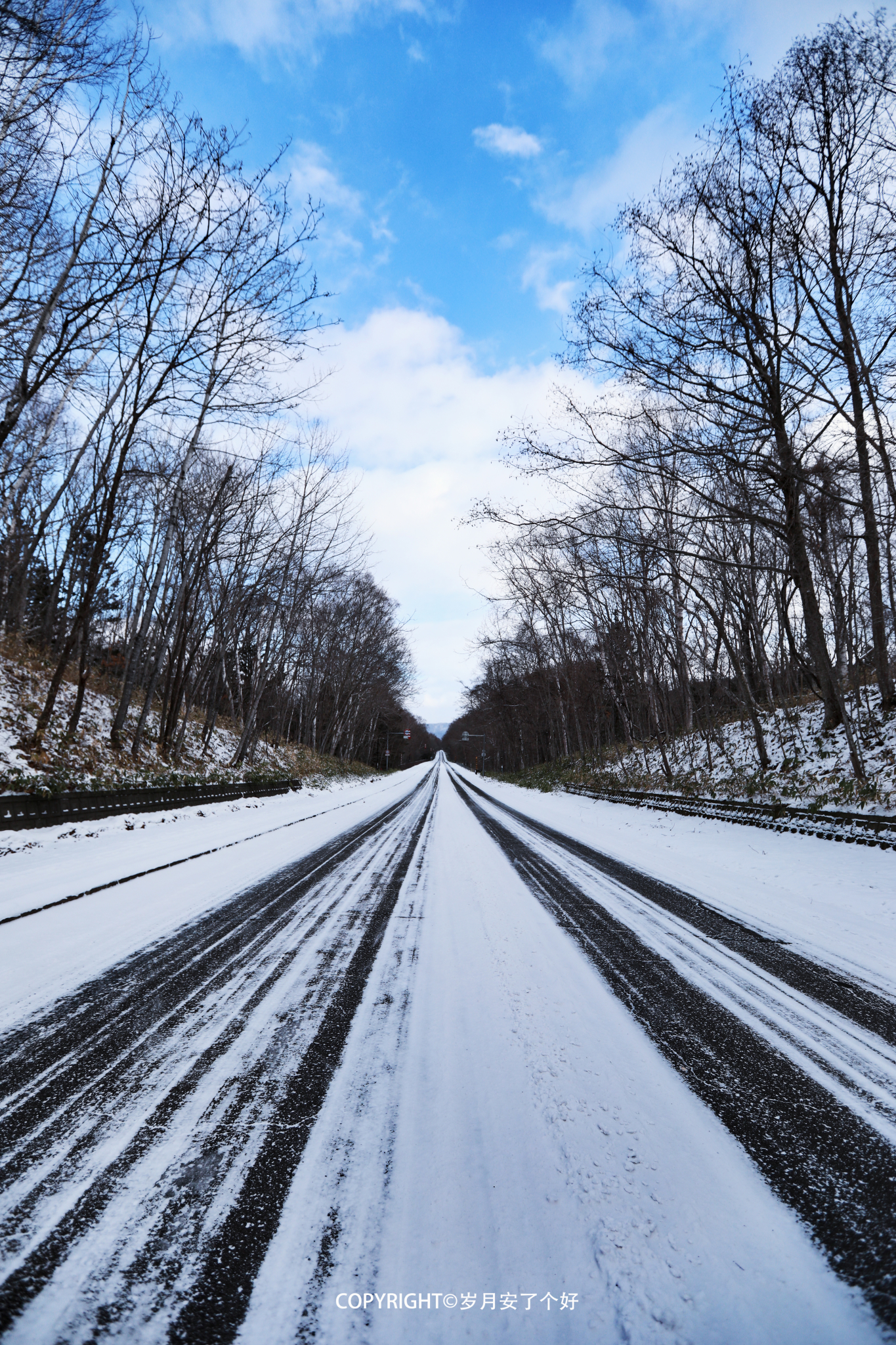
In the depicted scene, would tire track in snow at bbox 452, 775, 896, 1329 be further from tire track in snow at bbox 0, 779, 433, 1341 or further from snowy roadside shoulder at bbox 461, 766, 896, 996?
tire track in snow at bbox 0, 779, 433, 1341

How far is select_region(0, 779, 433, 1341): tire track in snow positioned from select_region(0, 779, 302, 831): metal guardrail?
456 cm

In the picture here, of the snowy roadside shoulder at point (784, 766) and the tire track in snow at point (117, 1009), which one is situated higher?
the snowy roadside shoulder at point (784, 766)

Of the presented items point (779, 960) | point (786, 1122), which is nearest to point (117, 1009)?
point (786, 1122)

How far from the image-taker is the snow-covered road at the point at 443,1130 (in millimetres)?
1207

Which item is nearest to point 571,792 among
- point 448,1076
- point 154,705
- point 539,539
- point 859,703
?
point 859,703

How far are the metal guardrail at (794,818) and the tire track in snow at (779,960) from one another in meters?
3.32

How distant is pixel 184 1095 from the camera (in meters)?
1.91

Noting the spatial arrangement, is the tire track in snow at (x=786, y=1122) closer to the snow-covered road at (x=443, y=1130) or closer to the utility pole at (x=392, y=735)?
the snow-covered road at (x=443, y=1130)

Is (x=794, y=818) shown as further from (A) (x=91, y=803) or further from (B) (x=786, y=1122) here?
(A) (x=91, y=803)

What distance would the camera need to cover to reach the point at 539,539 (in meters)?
9.04

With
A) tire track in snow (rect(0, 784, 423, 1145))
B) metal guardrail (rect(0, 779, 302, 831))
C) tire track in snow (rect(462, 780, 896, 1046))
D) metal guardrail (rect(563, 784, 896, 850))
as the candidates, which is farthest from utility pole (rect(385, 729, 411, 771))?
tire track in snow (rect(0, 784, 423, 1145))

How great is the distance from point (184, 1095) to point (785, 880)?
5519mm

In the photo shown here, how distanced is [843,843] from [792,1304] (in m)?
7.31

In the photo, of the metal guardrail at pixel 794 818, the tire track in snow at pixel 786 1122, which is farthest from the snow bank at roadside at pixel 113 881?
the metal guardrail at pixel 794 818
